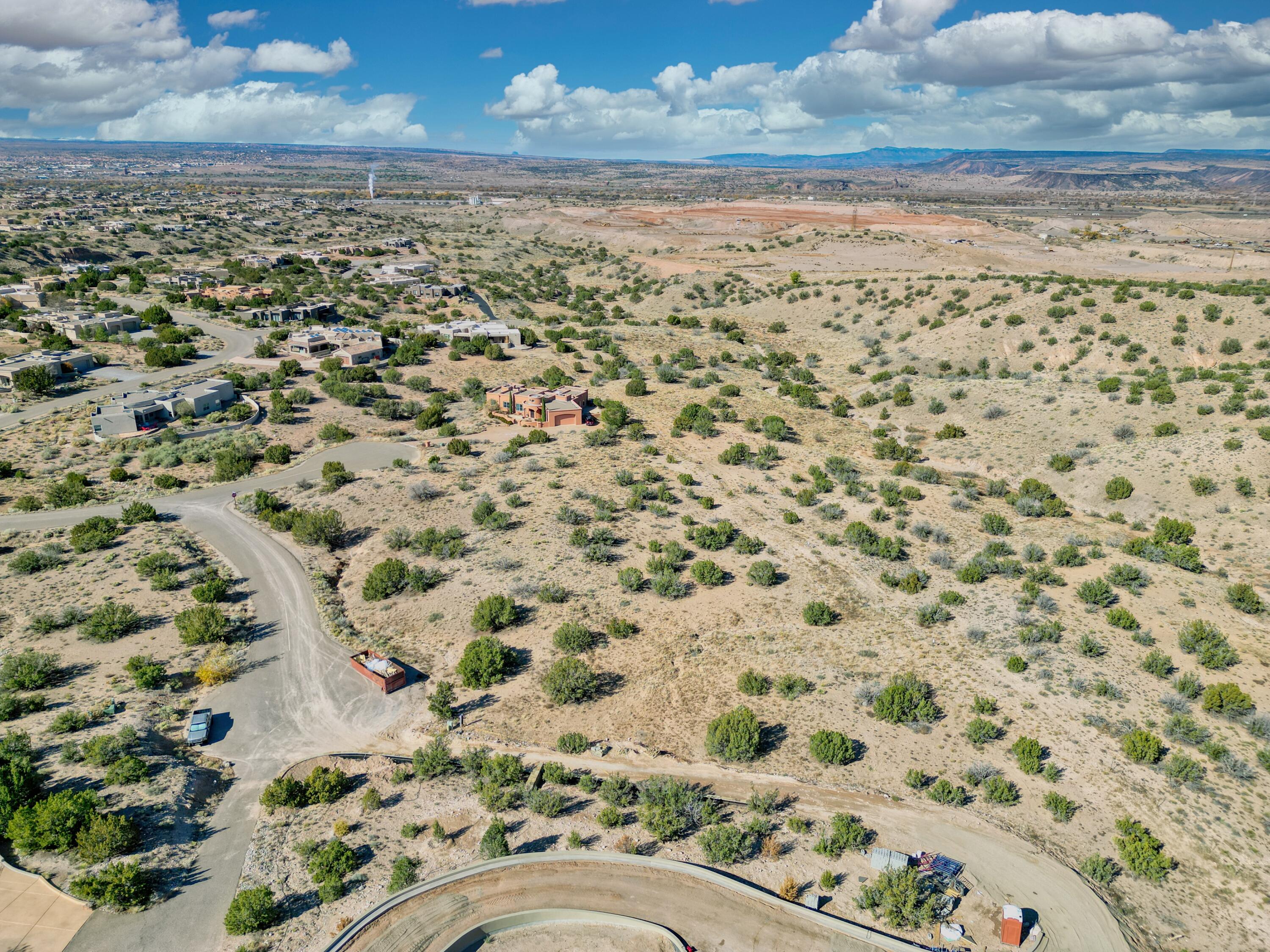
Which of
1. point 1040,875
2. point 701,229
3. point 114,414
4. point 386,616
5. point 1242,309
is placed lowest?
point 1040,875

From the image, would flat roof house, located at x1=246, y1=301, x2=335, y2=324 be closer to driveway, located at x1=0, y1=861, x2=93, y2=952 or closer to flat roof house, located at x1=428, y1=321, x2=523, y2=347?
flat roof house, located at x1=428, y1=321, x2=523, y2=347

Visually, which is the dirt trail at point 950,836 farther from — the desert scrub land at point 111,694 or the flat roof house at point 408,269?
the flat roof house at point 408,269

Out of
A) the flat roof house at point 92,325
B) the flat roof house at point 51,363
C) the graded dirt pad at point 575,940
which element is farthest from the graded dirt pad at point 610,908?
the flat roof house at point 92,325

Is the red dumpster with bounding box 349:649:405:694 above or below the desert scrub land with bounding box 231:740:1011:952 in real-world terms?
above

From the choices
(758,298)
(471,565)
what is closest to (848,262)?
(758,298)

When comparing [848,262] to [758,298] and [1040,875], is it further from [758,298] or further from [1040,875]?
[1040,875]

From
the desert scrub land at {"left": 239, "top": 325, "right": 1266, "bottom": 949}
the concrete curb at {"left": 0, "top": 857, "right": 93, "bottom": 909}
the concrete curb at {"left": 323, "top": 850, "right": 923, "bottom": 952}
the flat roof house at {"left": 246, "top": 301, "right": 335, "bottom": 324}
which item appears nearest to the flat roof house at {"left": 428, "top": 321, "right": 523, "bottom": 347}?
the flat roof house at {"left": 246, "top": 301, "right": 335, "bottom": 324}

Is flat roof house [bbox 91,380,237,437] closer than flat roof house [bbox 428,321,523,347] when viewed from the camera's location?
Yes

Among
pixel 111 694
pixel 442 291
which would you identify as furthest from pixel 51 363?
pixel 111 694
